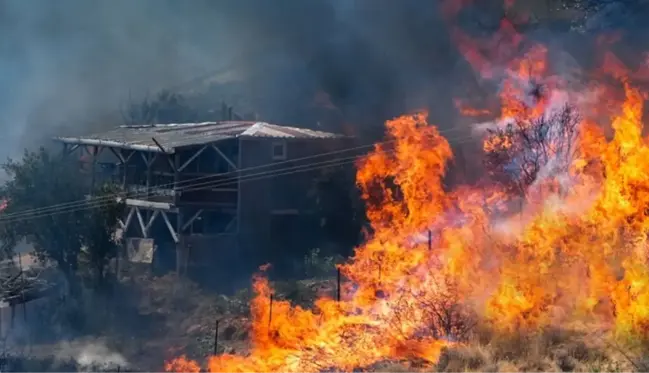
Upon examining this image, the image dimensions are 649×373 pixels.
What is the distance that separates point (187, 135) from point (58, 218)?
252 inches

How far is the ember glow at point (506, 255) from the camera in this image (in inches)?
471

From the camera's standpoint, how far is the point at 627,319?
11.0m

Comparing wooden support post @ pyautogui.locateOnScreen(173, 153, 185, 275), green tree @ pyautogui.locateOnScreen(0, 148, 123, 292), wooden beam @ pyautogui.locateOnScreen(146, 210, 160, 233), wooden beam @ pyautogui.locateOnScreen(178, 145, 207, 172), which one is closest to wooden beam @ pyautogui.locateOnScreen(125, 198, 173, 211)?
wooden beam @ pyautogui.locateOnScreen(146, 210, 160, 233)

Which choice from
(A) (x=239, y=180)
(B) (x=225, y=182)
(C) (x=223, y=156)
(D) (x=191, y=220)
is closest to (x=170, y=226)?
(D) (x=191, y=220)

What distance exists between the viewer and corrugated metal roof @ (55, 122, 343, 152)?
2231 cm

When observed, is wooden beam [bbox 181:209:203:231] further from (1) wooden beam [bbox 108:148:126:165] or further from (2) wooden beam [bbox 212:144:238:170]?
(1) wooden beam [bbox 108:148:126:165]

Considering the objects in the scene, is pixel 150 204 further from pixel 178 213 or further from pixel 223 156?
pixel 223 156

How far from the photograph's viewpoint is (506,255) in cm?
1373

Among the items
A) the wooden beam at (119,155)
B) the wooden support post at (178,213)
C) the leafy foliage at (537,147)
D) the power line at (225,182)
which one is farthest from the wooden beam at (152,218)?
the leafy foliage at (537,147)

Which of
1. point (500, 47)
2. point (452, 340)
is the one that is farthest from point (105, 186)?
point (500, 47)

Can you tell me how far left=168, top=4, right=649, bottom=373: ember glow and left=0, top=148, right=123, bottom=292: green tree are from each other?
5.11 meters

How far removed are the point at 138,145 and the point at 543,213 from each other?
14.3 metres

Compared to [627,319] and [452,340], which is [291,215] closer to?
[452,340]

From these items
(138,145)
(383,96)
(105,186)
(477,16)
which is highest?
(477,16)
